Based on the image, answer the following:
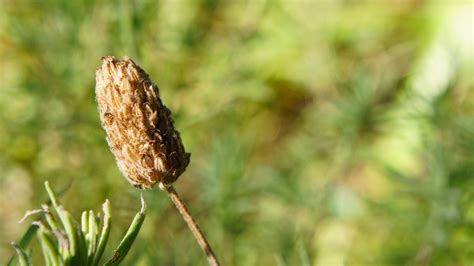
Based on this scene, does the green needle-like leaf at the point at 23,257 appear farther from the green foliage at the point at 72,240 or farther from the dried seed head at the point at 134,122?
the dried seed head at the point at 134,122

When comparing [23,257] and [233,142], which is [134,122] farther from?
[233,142]

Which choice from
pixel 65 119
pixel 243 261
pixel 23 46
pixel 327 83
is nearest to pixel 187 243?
pixel 243 261

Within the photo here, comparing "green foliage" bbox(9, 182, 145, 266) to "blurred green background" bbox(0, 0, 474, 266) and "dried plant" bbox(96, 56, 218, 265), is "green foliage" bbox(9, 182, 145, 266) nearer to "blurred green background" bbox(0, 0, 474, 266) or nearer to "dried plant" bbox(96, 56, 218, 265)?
"dried plant" bbox(96, 56, 218, 265)

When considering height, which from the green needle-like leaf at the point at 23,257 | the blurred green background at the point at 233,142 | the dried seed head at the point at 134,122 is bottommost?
the green needle-like leaf at the point at 23,257

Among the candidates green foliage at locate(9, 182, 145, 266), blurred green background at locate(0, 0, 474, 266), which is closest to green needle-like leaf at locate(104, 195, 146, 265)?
green foliage at locate(9, 182, 145, 266)

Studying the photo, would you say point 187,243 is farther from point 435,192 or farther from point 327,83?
point 327,83

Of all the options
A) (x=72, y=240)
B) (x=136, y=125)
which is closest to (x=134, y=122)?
(x=136, y=125)

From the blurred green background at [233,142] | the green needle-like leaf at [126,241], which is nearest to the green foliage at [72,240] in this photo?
the green needle-like leaf at [126,241]
